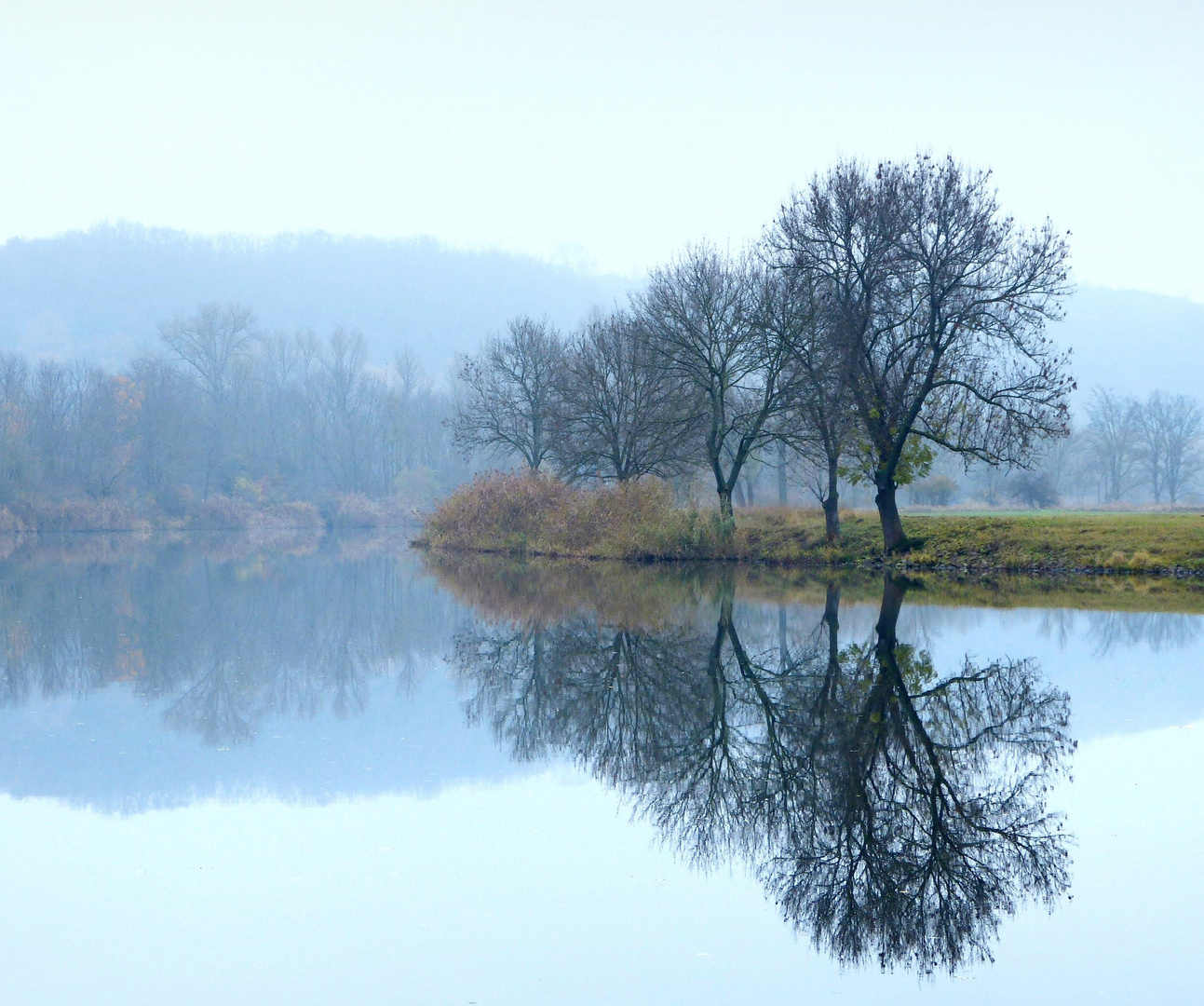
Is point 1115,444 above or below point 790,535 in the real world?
above

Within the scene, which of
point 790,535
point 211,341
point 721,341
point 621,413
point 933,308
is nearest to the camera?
point 933,308

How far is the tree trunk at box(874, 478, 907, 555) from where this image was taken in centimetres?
3055

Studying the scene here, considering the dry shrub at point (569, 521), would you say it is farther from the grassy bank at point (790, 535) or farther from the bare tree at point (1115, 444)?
the bare tree at point (1115, 444)

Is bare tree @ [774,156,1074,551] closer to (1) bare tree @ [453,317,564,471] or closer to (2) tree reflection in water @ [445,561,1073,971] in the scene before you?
(2) tree reflection in water @ [445,561,1073,971]

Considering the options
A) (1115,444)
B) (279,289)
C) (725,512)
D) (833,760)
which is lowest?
(833,760)

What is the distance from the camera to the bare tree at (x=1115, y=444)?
81.5m

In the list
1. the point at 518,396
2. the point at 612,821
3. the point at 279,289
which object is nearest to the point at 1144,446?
the point at 518,396

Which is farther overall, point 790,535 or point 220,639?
point 790,535

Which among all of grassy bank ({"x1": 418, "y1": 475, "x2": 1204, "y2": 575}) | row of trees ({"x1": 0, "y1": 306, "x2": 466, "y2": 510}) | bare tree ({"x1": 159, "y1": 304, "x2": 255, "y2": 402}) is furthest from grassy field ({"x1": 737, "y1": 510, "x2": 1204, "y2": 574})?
bare tree ({"x1": 159, "y1": 304, "x2": 255, "y2": 402})

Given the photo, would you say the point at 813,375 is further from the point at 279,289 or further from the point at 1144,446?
the point at 279,289

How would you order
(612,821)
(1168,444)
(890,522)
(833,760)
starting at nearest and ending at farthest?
(612,821)
(833,760)
(890,522)
(1168,444)

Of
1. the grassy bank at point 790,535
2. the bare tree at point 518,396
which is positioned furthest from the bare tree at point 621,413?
the bare tree at point 518,396

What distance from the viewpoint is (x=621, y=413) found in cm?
3841

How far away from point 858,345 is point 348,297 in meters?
126
